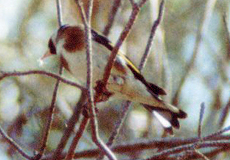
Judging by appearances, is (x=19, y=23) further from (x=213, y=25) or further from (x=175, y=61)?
(x=213, y=25)

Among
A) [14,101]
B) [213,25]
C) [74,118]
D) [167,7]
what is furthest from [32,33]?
[74,118]

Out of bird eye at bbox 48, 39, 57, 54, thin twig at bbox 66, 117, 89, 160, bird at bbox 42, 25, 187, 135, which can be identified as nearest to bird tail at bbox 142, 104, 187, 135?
bird at bbox 42, 25, 187, 135

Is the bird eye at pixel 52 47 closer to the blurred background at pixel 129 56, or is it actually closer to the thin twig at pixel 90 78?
the blurred background at pixel 129 56

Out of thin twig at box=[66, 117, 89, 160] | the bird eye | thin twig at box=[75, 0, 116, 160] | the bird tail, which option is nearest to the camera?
thin twig at box=[75, 0, 116, 160]

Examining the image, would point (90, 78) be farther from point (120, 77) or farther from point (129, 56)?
point (129, 56)

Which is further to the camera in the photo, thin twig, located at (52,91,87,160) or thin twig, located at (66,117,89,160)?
thin twig, located at (52,91,87,160)

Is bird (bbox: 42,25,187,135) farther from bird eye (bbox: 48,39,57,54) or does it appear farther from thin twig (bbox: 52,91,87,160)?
bird eye (bbox: 48,39,57,54)

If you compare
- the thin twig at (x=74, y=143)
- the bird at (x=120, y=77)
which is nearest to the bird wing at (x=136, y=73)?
the bird at (x=120, y=77)
